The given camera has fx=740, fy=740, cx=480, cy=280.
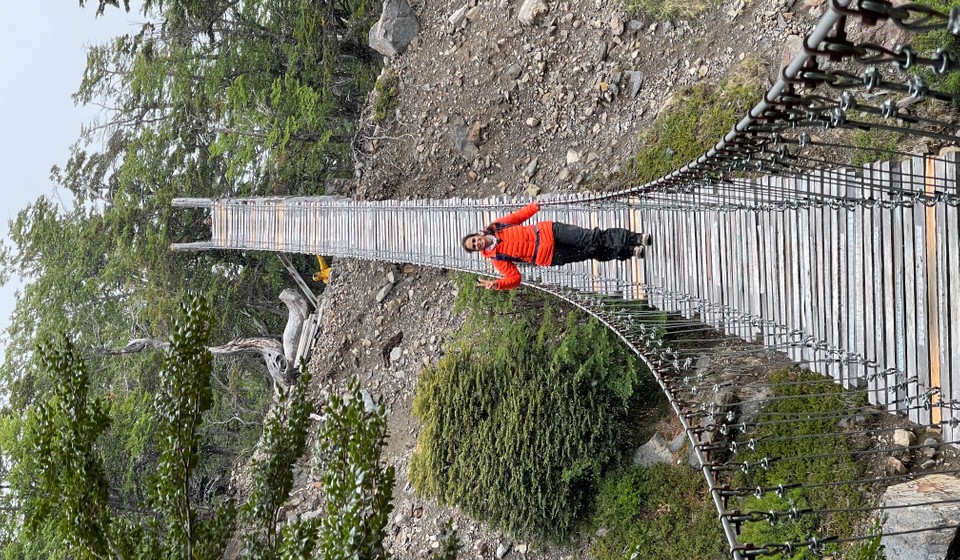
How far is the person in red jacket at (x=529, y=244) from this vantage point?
25.2ft

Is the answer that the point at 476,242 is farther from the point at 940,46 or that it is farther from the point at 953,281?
the point at 940,46

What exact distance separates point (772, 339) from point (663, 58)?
16.5ft

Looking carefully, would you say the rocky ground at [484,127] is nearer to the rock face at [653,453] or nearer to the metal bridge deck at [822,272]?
the rock face at [653,453]

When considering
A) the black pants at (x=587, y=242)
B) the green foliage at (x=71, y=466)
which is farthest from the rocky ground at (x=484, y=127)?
the green foliage at (x=71, y=466)

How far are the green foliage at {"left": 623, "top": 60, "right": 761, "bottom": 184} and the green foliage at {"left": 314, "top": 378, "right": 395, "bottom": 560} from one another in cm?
544

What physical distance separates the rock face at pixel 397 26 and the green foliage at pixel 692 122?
6426 mm

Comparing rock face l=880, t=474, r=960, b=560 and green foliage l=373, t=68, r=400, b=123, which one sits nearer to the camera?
rock face l=880, t=474, r=960, b=560

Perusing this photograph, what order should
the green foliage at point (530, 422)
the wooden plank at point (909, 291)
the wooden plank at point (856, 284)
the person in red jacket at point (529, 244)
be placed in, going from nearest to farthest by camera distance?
the wooden plank at point (909, 291) → the wooden plank at point (856, 284) → the person in red jacket at point (529, 244) → the green foliage at point (530, 422)

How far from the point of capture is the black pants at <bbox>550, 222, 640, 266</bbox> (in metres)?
7.82

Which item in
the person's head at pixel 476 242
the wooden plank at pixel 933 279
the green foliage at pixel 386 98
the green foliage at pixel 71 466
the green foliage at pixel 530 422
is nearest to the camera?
the wooden plank at pixel 933 279

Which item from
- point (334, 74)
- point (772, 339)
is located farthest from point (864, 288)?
point (334, 74)

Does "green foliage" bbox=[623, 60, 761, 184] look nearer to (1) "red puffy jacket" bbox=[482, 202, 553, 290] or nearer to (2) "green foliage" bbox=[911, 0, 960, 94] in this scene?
(2) "green foliage" bbox=[911, 0, 960, 94]

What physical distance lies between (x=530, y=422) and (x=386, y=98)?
804 centimetres

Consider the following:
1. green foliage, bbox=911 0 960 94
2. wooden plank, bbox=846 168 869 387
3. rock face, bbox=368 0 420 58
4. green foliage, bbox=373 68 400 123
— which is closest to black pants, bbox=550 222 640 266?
wooden plank, bbox=846 168 869 387
